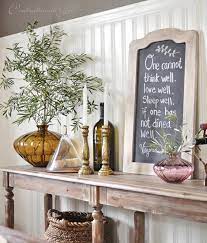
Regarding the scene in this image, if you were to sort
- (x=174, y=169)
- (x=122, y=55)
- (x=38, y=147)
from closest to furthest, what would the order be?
1. (x=174, y=169)
2. (x=122, y=55)
3. (x=38, y=147)

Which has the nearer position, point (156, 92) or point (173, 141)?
point (173, 141)

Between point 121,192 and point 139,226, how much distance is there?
1.64ft

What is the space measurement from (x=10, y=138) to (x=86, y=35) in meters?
1.19

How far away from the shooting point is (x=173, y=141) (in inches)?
95.1

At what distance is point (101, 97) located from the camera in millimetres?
2945

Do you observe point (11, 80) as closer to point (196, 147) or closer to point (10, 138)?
point (10, 138)

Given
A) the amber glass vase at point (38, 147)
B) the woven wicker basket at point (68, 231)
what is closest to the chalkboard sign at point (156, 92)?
the woven wicker basket at point (68, 231)

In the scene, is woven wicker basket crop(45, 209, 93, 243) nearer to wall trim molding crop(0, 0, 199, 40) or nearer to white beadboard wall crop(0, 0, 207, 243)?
white beadboard wall crop(0, 0, 207, 243)

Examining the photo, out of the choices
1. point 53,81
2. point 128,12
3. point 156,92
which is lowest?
point 156,92

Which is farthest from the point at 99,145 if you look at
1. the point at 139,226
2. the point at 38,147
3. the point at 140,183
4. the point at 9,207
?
the point at 9,207

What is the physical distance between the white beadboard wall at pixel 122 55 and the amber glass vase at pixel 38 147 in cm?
25

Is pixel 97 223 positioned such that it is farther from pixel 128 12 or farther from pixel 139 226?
pixel 128 12

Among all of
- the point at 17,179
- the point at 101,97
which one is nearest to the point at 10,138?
the point at 17,179

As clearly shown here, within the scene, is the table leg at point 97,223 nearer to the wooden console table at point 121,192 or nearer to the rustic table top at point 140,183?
the wooden console table at point 121,192
